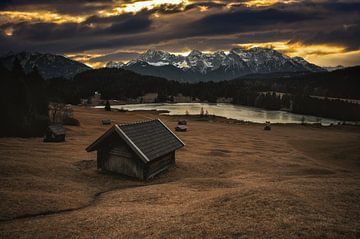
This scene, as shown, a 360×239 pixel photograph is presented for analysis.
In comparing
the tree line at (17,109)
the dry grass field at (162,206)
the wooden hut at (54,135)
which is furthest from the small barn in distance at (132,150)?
the tree line at (17,109)

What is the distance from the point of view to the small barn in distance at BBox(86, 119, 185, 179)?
2339cm

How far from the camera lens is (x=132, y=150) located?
23562 mm

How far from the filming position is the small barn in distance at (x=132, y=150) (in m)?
23.4

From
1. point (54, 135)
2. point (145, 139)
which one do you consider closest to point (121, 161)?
point (145, 139)

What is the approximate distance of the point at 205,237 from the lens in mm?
10648

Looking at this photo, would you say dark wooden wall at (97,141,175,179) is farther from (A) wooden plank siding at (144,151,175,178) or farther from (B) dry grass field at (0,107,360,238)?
(B) dry grass field at (0,107,360,238)

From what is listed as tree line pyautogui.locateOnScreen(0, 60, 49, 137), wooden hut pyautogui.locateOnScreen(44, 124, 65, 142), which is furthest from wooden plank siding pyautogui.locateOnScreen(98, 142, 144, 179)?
tree line pyautogui.locateOnScreen(0, 60, 49, 137)

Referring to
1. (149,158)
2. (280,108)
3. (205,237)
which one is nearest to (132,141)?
(149,158)

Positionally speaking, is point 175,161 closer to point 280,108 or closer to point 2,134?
point 2,134

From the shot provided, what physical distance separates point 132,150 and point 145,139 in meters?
1.78

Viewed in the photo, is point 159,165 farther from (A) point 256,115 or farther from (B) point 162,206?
(A) point 256,115

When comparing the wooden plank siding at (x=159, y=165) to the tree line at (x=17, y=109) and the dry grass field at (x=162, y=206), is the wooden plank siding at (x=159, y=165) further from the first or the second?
the tree line at (x=17, y=109)

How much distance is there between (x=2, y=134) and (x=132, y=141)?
2924 cm

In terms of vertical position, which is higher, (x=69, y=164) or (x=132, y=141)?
(x=132, y=141)
